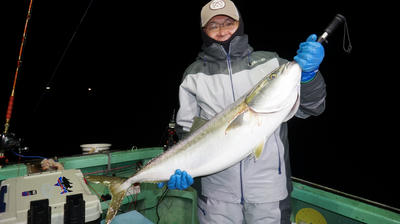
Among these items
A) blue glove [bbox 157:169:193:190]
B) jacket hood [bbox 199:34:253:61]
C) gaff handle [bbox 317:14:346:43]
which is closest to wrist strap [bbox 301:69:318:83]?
gaff handle [bbox 317:14:346:43]

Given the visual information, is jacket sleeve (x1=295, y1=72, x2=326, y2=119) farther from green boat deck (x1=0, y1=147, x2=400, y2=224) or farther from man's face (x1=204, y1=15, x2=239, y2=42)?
green boat deck (x1=0, y1=147, x2=400, y2=224)

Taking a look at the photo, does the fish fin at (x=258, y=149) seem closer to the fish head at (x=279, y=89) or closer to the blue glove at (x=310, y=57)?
the fish head at (x=279, y=89)

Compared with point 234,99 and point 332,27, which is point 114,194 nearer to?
point 234,99

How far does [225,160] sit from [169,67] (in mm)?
73890

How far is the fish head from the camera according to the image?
1.88 metres

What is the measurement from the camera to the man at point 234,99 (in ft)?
6.91

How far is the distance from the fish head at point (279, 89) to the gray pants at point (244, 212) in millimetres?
988

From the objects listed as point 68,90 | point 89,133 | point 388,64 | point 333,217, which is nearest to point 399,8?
point 388,64

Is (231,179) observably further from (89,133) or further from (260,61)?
(89,133)

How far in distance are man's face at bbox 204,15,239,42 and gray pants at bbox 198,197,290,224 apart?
6.25 feet

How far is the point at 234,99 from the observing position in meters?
2.40

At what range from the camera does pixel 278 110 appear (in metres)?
1.94

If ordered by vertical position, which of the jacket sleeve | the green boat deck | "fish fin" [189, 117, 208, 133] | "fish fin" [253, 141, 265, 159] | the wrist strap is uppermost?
the wrist strap

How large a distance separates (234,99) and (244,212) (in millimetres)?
1196
